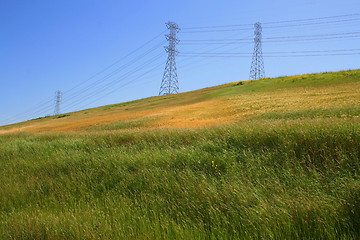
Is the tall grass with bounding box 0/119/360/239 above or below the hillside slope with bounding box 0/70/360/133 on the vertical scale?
below

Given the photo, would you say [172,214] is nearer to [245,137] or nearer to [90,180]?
[90,180]

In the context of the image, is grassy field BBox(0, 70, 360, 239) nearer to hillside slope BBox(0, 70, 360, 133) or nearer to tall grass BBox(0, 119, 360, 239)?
tall grass BBox(0, 119, 360, 239)

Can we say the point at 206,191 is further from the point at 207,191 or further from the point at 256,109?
the point at 256,109

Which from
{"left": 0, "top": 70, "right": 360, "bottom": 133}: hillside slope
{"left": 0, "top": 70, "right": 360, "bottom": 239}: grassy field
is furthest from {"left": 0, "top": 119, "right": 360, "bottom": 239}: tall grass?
{"left": 0, "top": 70, "right": 360, "bottom": 133}: hillside slope

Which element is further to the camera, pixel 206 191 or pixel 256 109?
pixel 256 109

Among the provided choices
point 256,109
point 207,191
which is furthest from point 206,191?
point 256,109

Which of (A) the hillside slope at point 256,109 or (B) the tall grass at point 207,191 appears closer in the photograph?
(B) the tall grass at point 207,191

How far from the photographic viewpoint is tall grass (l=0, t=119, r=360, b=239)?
371 centimetres

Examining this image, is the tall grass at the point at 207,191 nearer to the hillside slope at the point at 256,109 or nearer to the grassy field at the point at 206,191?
the grassy field at the point at 206,191

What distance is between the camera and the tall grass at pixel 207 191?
3711 millimetres

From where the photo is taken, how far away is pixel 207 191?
4781mm

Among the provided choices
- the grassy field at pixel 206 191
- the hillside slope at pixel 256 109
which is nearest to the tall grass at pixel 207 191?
the grassy field at pixel 206 191

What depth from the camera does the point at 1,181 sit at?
7.17m

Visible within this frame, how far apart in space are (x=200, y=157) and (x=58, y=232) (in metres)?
3.83
